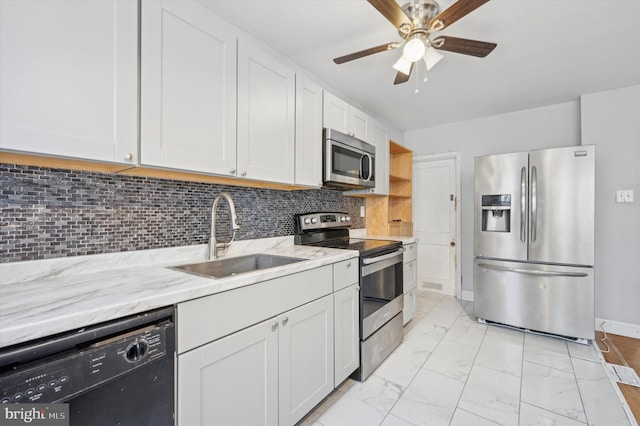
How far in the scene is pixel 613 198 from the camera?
2.83 meters

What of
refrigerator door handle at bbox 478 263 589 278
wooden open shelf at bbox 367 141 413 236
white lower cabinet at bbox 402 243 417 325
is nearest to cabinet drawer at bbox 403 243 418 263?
white lower cabinet at bbox 402 243 417 325

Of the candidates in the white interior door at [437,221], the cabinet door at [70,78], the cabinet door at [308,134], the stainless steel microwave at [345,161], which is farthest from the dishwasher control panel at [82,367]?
the white interior door at [437,221]

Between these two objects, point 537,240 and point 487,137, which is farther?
point 487,137

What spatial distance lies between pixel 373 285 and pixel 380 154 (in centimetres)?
150

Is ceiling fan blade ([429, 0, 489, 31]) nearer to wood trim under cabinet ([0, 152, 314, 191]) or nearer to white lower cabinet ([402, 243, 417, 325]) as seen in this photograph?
wood trim under cabinet ([0, 152, 314, 191])

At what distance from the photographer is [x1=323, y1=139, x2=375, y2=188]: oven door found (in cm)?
216

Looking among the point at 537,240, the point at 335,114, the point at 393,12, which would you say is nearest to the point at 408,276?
the point at 537,240

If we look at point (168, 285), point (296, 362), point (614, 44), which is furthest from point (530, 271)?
point (168, 285)

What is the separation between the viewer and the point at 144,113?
1145 mm

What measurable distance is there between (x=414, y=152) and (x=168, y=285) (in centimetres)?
400

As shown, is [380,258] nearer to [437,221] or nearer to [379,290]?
[379,290]

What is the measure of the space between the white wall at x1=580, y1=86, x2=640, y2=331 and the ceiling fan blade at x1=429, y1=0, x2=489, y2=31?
2636 millimetres

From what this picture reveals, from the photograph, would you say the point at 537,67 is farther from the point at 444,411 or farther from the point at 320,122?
the point at 444,411

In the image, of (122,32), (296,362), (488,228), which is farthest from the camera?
(488,228)
